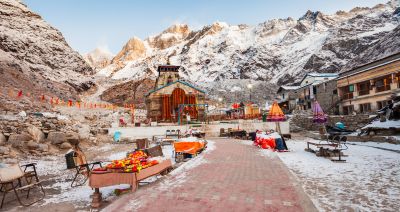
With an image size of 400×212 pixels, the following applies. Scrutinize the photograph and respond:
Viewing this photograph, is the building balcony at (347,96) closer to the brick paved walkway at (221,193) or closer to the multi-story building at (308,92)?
the multi-story building at (308,92)

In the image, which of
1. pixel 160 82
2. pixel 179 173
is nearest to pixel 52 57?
pixel 160 82

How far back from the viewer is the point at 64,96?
59000 millimetres

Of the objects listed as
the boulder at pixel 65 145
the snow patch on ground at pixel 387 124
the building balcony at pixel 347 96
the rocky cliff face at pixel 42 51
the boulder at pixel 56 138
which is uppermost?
the rocky cliff face at pixel 42 51

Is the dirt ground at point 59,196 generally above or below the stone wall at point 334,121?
below

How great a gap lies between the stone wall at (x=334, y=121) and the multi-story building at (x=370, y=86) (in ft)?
11.5

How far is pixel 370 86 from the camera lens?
30734 mm

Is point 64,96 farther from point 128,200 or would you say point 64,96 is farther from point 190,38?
point 190,38

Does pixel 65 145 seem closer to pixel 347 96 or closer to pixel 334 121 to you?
pixel 334 121

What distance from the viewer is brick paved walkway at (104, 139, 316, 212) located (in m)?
5.19

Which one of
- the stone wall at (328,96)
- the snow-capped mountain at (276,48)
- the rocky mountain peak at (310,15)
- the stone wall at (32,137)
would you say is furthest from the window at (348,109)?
the rocky mountain peak at (310,15)

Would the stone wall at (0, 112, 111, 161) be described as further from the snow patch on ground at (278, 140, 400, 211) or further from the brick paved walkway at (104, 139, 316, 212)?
the snow patch on ground at (278, 140, 400, 211)

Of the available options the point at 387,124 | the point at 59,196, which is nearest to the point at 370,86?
the point at 387,124

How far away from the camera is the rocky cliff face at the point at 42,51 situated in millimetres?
67856

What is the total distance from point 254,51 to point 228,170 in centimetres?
13582
